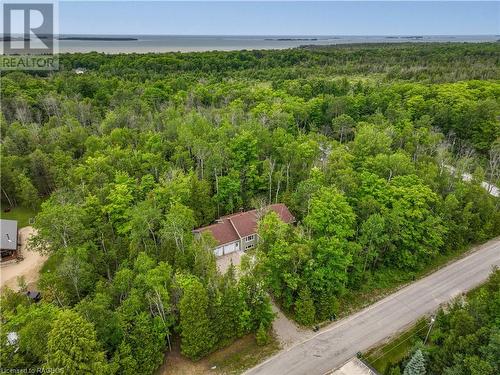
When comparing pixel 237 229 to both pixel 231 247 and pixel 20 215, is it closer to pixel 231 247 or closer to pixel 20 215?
pixel 231 247

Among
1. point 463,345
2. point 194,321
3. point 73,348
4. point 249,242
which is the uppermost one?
point 463,345

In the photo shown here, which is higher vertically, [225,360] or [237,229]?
[237,229]

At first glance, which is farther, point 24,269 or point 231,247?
point 231,247

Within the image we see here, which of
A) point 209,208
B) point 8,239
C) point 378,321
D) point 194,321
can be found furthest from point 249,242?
point 8,239

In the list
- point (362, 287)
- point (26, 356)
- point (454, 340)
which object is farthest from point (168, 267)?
point (454, 340)

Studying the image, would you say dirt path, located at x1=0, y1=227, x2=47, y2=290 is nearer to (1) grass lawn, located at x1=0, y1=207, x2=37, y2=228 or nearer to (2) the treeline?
(1) grass lawn, located at x1=0, y1=207, x2=37, y2=228

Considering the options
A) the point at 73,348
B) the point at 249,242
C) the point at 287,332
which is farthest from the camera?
the point at 249,242

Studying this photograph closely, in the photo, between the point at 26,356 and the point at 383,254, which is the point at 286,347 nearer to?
the point at 383,254

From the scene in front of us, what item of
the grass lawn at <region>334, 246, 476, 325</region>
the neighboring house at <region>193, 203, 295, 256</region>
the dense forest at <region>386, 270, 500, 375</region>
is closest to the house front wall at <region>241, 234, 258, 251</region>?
the neighboring house at <region>193, 203, 295, 256</region>
